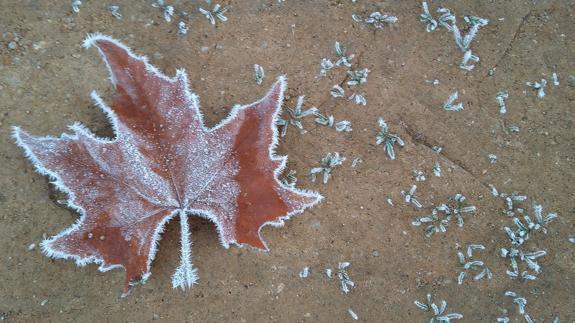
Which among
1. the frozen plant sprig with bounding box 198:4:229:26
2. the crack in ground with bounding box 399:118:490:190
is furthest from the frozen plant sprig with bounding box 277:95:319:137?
the frozen plant sprig with bounding box 198:4:229:26

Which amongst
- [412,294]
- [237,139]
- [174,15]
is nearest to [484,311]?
Answer: [412,294]

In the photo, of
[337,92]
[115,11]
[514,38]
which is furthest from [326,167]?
[115,11]

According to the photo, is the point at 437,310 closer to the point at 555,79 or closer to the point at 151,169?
the point at 555,79

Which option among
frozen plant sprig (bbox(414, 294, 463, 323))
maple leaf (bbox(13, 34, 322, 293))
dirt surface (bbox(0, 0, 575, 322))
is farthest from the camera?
frozen plant sprig (bbox(414, 294, 463, 323))

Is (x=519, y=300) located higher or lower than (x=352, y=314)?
lower

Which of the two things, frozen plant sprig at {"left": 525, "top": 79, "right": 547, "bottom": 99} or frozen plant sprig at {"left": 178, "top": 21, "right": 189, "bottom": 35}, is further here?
frozen plant sprig at {"left": 525, "top": 79, "right": 547, "bottom": 99}

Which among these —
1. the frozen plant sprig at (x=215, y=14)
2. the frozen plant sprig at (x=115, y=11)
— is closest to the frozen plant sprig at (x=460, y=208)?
the frozen plant sprig at (x=215, y=14)

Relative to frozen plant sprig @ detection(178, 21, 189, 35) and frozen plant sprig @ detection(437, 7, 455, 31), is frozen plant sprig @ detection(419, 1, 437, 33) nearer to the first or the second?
frozen plant sprig @ detection(437, 7, 455, 31)
